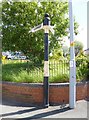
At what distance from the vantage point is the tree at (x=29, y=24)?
12.4m

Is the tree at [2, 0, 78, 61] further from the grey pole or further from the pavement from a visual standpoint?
the pavement

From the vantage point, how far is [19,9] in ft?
40.8

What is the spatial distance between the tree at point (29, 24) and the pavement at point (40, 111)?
15.0 feet

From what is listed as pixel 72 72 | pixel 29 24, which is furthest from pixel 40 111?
pixel 29 24

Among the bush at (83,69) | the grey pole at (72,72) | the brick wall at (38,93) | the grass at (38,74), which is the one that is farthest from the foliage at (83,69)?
the grey pole at (72,72)

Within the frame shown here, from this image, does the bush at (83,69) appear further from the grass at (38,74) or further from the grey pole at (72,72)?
the grey pole at (72,72)

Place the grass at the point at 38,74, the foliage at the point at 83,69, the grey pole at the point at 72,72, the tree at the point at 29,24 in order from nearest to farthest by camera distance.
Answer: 1. the grey pole at the point at 72,72
2. the grass at the point at 38,74
3. the foliage at the point at 83,69
4. the tree at the point at 29,24

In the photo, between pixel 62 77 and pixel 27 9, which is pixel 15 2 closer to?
pixel 27 9

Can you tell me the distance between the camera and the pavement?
24.5ft

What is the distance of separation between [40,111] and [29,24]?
554cm

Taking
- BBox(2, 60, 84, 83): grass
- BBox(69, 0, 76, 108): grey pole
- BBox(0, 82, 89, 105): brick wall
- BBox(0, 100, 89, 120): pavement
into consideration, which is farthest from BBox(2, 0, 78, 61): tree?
BBox(0, 100, 89, 120): pavement

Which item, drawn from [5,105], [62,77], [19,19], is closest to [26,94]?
[5,105]

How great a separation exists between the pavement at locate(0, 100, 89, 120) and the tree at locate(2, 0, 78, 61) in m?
4.56

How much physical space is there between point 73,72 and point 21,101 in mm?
2209
